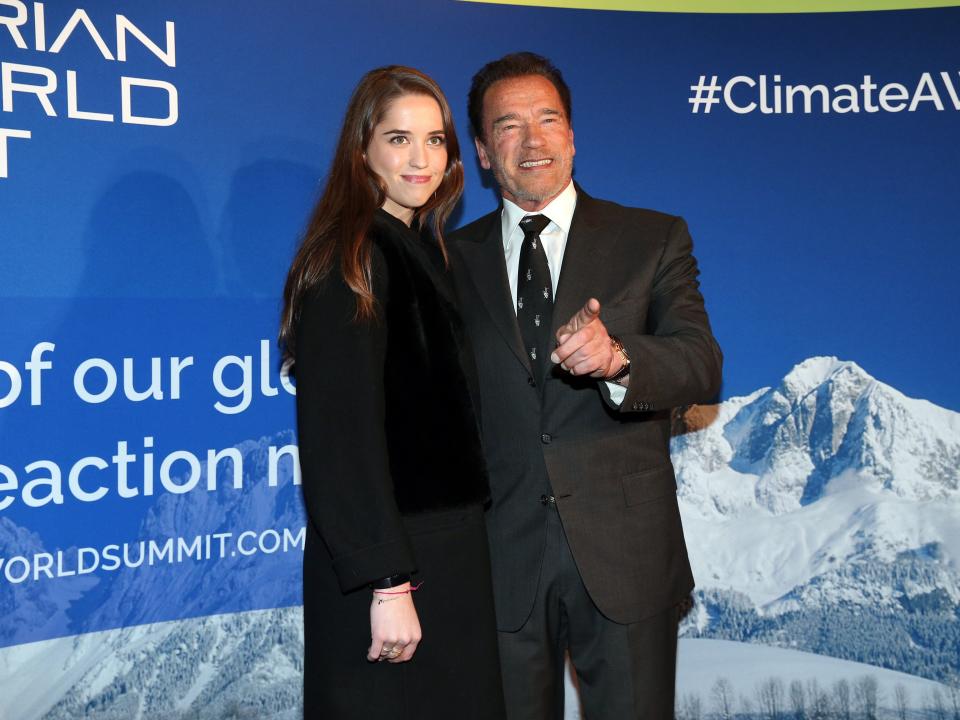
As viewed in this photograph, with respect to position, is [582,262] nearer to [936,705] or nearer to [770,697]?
[770,697]

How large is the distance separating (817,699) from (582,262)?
1.98 m

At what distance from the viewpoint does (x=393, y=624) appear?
164 cm

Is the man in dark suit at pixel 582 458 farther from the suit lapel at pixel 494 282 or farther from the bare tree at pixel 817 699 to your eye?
the bare tree at pixel 817 699

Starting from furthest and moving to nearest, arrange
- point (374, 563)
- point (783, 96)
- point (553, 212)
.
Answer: point (783, 96)
point (553, 212)
point (374, 563)

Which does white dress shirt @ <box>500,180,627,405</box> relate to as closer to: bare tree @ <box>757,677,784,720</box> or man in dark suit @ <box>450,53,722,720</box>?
man in dark suit @ <box>450,53,722,720</box>

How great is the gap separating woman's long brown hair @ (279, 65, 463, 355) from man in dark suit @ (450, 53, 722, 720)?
27cm

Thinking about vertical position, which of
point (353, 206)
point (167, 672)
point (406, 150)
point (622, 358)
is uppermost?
point (406, 150)

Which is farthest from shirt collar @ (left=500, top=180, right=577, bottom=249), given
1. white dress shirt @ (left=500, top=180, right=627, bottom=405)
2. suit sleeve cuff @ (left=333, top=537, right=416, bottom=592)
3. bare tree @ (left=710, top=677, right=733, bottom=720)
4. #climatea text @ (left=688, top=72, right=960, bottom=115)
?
bare tree @ (left=710, top=677, right=733, bottom=720)

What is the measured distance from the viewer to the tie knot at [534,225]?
2.18 metres

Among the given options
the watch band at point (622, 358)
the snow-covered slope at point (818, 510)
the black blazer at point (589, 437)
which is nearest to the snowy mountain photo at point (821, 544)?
the snow-covered slope at point (818, 510)

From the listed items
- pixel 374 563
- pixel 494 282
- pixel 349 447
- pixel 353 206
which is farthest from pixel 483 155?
pixel 374 563

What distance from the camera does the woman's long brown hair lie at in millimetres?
1678

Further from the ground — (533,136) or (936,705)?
(533,136)

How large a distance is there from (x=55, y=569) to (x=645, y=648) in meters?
1.57
